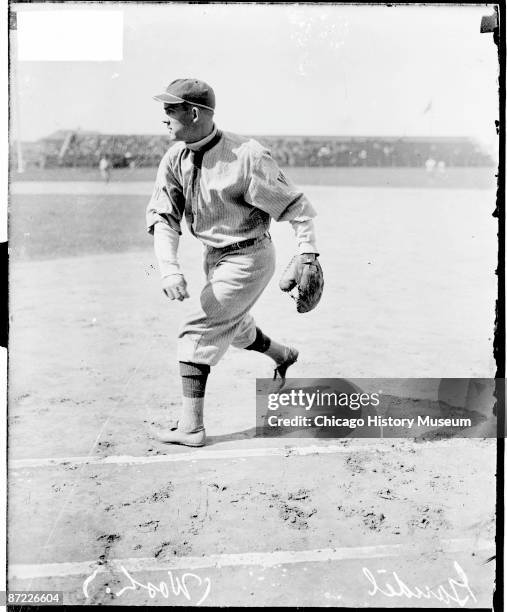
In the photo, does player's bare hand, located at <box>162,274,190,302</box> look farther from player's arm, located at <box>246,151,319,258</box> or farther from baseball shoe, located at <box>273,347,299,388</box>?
baseball shoe, located at <box>273,347,299,388</box>

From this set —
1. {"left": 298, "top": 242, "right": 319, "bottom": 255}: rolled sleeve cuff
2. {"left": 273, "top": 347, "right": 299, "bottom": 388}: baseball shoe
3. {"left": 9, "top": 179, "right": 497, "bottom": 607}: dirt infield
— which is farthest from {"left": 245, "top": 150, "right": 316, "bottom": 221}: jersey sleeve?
{"left": 273, "top": 347, "right": 299, "bottom": 388}: baseball shoe

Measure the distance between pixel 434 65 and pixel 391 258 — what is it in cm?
102

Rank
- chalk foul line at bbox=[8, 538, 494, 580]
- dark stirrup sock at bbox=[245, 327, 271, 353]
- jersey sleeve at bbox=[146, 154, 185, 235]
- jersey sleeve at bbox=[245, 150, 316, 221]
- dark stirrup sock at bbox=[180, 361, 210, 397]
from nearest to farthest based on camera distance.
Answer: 1. chalk foul line at bbox=[8, 538, 494, 580]
2. jersey sleeve at bbox=[245, 150, 316, 221]
3. jersey sleeve at bbox=[146, 154, 185, 235]
4. dark stirrup sock at bbox=[180, 361, 210, 397]
5. dark stirrup sock at bbox=[245, 327, 271, 353]

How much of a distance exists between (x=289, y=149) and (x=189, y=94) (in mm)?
730

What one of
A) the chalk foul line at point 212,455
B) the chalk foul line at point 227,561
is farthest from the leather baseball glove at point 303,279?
the chalk foul line at point 227,561

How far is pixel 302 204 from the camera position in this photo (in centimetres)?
336

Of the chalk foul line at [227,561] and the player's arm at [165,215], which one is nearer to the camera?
the chalk foul line at [227,561]

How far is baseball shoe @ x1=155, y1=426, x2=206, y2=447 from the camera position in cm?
359

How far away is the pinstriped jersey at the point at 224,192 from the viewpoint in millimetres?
3352

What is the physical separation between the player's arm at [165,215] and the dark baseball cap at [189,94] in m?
0.26

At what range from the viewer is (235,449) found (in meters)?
3.56

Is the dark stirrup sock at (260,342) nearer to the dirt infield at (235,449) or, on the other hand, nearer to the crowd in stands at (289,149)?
the dirt infield at (235,449)

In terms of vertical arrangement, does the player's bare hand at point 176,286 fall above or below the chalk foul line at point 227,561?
above
